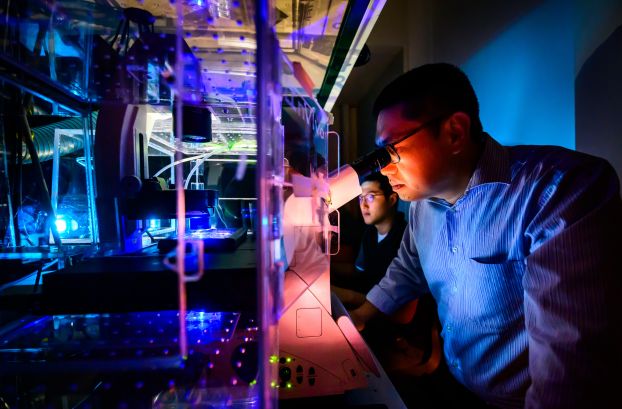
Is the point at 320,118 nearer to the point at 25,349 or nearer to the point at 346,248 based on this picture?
the point at 25,349

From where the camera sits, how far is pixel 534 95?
3.64 feet

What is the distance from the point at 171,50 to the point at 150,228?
0.60m

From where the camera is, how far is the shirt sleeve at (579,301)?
51 centimetres

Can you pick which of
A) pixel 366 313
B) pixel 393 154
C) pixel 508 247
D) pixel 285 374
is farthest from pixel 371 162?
pixel 366 313

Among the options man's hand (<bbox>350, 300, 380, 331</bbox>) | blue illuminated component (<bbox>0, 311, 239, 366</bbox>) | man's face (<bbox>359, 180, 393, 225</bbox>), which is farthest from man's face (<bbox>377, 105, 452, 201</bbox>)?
man's face (<bbox>359, 180, 393, 225</bbox>)

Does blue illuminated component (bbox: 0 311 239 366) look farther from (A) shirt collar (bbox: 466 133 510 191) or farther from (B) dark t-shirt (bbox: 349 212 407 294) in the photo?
(B) dark t-shirt (bbox: 349 212 407 294)

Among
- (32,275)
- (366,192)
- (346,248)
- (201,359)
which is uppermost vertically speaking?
(366,192)

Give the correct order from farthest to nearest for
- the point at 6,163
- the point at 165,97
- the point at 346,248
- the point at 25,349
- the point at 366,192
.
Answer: the point at 346,248, the point at 366,192, the point at 165,97, the point at 6,163, the point at 25,349

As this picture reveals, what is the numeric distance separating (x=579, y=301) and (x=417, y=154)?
1.64 feet

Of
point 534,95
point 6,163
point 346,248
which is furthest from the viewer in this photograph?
point 346,248

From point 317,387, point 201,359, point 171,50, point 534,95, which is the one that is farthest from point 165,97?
point 534,95

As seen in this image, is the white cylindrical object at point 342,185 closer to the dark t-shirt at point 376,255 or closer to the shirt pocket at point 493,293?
the shirt pocket at point 493,293

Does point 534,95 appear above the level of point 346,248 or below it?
above

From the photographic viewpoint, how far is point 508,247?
74cm
